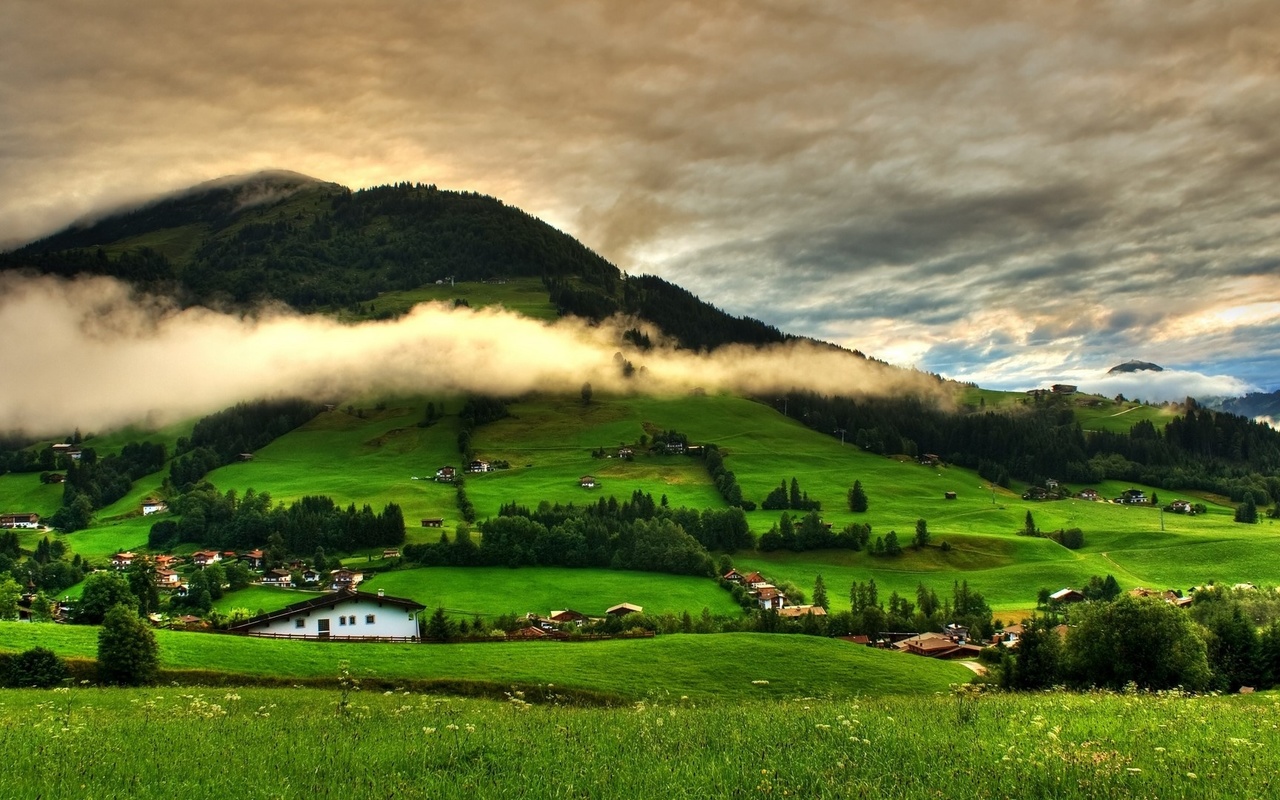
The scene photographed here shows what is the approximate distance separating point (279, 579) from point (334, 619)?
76.9m

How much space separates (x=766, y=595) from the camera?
12250 cm

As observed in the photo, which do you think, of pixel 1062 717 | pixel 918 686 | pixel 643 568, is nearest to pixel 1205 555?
pixel 643 568

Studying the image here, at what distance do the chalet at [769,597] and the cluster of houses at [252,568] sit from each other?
6117 cm

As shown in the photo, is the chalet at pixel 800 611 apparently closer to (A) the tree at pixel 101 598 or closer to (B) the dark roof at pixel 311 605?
(B) the dark roof at pixel 311 605

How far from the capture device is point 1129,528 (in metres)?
177

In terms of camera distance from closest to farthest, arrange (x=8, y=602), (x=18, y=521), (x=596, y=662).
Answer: (x=596, y=662) → (x=8, y=602) → (x=18, y=521)

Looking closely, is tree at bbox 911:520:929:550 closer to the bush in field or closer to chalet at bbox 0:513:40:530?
the bush in field

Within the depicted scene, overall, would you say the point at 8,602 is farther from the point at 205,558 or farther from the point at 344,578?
→ the point at 205,558

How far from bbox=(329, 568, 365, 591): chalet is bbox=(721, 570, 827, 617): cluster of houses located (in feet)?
200

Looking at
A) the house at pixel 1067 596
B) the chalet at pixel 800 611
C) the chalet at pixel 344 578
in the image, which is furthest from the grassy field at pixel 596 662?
the house at pixel 1067 596

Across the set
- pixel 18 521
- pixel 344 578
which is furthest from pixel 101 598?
pixel 18 521

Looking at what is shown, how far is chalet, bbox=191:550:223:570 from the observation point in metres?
154

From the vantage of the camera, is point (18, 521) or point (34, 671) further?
point (18, 521)

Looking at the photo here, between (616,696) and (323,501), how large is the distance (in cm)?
15338
